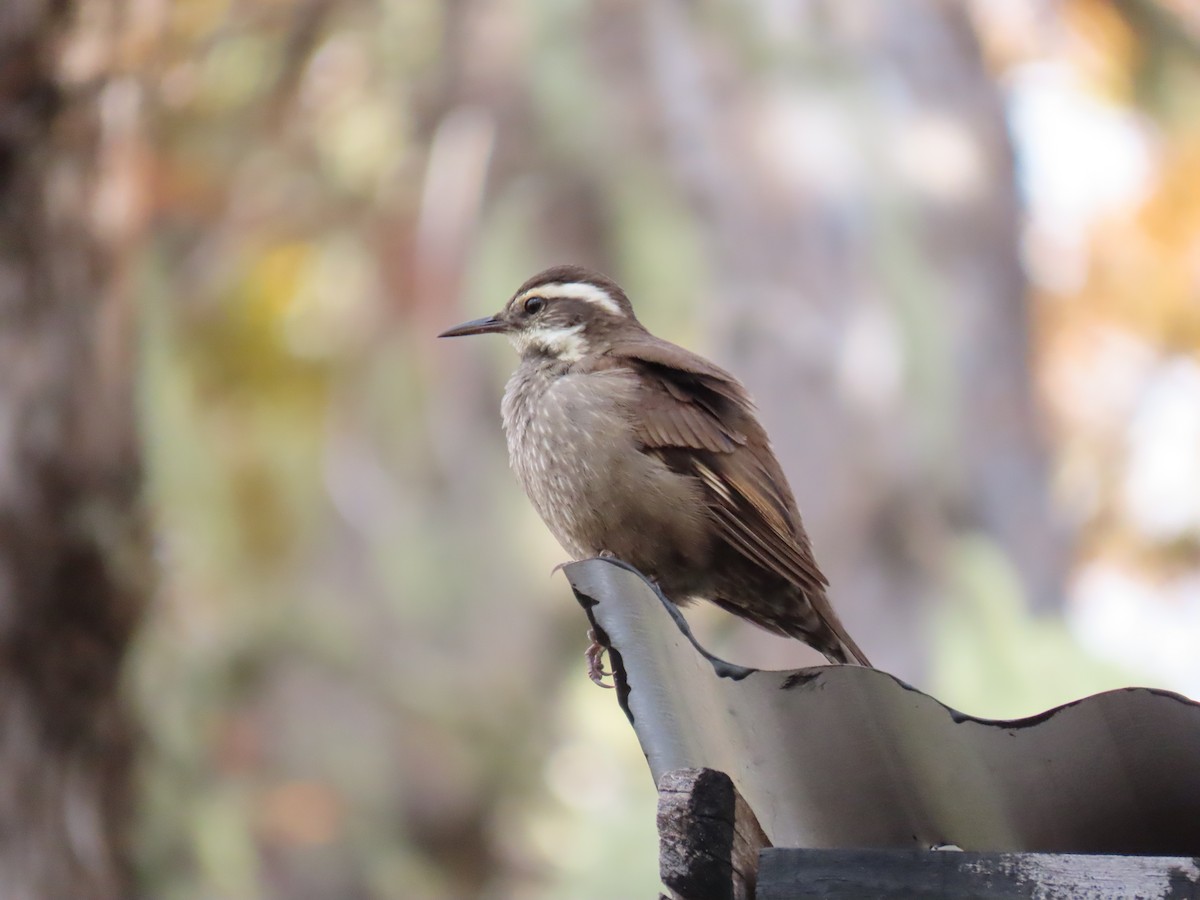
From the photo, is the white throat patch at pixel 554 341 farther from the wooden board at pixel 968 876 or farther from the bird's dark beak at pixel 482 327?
the wooden board at pixel 968 876

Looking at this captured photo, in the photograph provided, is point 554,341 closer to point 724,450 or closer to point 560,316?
point 560,316

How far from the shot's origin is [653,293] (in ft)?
37.0

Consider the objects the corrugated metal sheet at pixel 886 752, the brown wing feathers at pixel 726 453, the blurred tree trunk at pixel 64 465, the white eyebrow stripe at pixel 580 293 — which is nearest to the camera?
the corrugated metal sheet at pixel 886 752

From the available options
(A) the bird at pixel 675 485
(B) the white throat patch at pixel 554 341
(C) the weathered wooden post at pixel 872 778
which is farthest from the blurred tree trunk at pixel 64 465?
(C) the weathered wooden post at pixel 872 778

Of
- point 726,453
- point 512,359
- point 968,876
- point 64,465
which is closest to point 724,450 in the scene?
point 726,453

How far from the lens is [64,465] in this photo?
6914 mm

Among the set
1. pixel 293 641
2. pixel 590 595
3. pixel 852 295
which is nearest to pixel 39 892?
pixel 590 595

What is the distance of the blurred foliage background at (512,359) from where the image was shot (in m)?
9.52

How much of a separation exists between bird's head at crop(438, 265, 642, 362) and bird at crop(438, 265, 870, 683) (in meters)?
0.24

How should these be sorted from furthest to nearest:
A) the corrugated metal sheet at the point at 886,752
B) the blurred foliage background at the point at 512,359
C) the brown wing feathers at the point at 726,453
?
1. the blurred foliage background at the point at 512,359
2. the brown wing feathers at the point at 726,453
3. the corrugated metal sheet at the point at 886,752

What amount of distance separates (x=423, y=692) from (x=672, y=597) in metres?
11.4

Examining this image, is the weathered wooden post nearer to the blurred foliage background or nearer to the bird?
the bird

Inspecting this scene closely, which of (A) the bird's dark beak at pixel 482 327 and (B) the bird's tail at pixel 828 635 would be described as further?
(A) the bird's dark beak at pixel 482 327

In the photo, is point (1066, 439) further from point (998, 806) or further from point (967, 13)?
point (998, 806)
